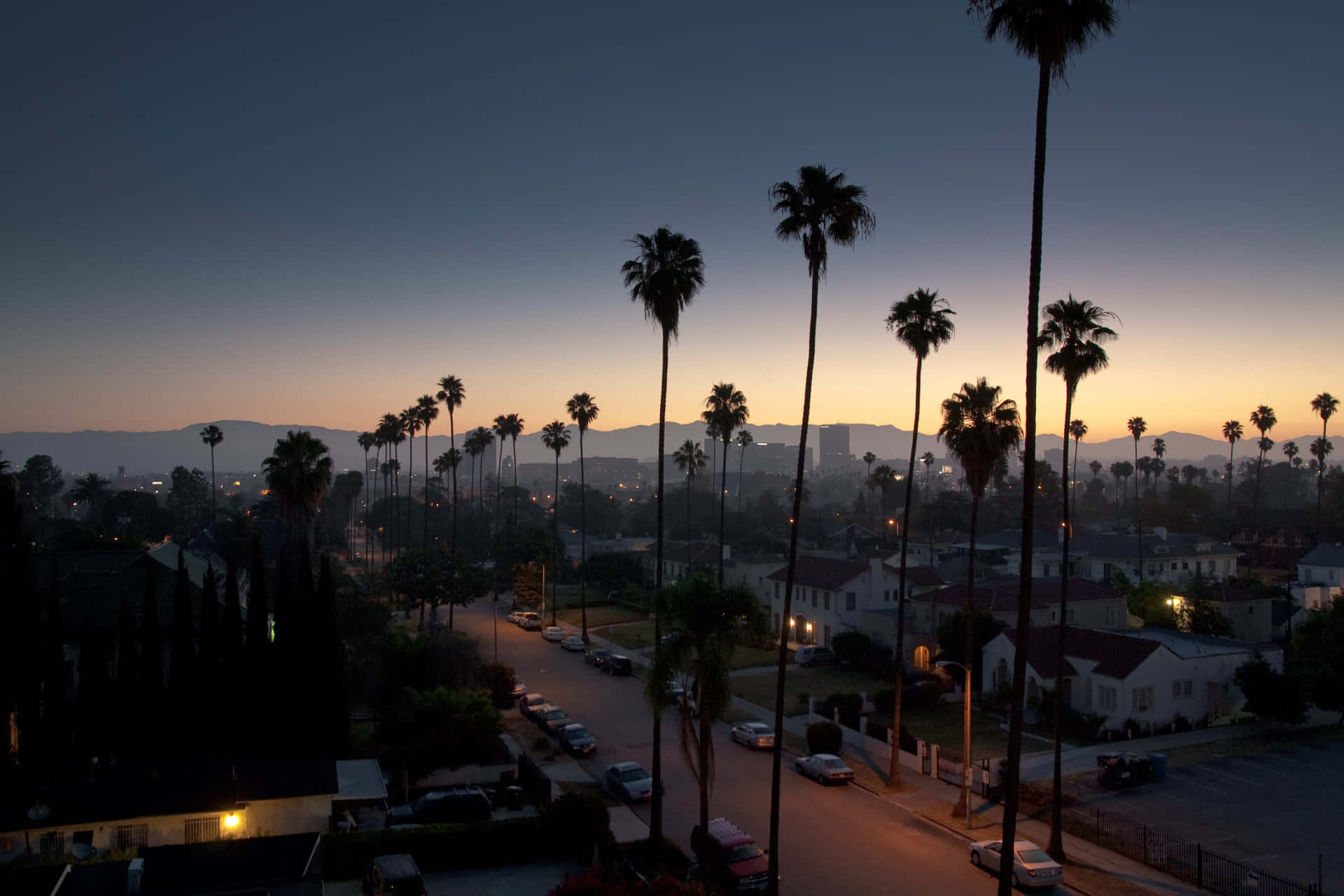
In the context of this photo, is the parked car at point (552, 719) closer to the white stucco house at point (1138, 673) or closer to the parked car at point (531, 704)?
the parked car at point (531, 704)

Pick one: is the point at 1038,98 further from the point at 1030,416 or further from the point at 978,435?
the point at 978,435

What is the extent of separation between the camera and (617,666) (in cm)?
5269

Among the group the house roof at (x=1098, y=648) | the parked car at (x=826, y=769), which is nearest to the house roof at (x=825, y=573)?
the house roof at (x=1098, y=648)

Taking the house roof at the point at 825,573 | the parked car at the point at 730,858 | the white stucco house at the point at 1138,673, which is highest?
the house roof at the point at 825,573

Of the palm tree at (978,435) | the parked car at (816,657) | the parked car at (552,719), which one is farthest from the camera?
the parked car at (816,657)

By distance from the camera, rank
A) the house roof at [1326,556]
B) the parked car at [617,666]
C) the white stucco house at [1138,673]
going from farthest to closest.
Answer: the house roof at [1326,556]
the parked car at [617,666]
the white stucco house at [1138,673]

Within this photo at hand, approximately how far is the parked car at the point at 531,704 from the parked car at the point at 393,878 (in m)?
20.3

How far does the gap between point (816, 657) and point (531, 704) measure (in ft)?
63.2

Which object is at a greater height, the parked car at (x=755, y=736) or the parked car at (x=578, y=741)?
the parked car at (x=755, y=736)

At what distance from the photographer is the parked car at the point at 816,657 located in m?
52.8

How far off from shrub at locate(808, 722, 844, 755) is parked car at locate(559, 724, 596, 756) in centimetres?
933

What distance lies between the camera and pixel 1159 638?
4362 cm

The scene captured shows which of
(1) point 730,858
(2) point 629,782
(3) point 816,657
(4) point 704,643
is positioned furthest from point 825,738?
(3) point 816,657

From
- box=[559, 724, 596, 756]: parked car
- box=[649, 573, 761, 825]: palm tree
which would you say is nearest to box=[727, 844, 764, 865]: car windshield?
box=[649, 573, 761, 825]: palm tree
